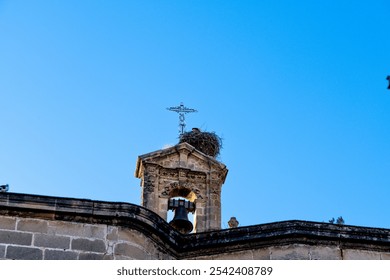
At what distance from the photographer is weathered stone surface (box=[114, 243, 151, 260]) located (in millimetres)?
7840

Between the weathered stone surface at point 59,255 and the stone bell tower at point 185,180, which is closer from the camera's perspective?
the weathered stone surface at point 59,255

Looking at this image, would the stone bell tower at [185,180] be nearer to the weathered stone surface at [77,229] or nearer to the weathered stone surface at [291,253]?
the weathered stone surface at [291,253]

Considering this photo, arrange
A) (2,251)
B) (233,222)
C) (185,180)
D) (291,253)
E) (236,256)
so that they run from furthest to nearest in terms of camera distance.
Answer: (233,222), (185,180), (236,256), (291,253), (2,251)

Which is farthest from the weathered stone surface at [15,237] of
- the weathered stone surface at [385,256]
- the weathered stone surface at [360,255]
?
the weathered stone surface at [385,256]

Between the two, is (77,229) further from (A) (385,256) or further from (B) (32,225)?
(A) (385,256)

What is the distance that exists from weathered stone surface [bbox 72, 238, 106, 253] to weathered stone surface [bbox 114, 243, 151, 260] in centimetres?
12

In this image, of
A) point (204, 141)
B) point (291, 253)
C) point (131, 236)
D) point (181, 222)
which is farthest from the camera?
point (204, 141)

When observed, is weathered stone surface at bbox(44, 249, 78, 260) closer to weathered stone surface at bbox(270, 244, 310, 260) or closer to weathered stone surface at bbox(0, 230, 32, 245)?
weathered stone surface at bbox(0, 230, 32, 245)

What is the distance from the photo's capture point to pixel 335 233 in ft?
27.0

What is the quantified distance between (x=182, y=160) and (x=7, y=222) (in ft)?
21.9

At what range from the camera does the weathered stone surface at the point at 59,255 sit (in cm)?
769

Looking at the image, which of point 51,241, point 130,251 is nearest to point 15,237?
point 51,241

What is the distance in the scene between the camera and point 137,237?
7.99 metres

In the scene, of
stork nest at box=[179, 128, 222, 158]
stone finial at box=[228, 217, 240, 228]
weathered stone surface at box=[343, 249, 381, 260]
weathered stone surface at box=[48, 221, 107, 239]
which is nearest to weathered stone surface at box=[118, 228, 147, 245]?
weathered stone surface at box=[48, 221, 107, 239]
